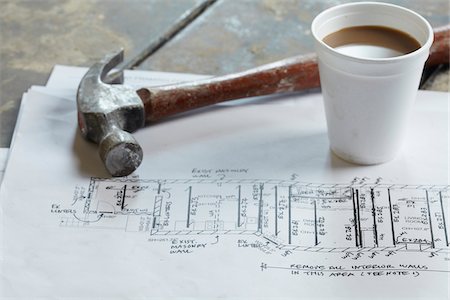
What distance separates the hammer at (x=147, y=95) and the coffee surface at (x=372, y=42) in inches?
4.9

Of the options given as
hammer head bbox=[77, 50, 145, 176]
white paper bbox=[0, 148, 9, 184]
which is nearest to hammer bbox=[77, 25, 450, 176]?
hammer head bbox=[77, 50, 145, 176]

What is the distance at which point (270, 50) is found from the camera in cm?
120

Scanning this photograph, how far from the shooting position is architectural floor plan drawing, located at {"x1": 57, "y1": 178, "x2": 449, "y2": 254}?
2.84ft

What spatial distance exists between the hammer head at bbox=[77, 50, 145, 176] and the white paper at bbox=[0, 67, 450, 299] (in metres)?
0.02

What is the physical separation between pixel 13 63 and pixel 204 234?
49cm

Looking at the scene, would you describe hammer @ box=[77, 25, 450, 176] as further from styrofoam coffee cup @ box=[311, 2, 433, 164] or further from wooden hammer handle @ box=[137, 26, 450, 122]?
styrofoam coffee cup @ box=[311, 2, 433, 164]

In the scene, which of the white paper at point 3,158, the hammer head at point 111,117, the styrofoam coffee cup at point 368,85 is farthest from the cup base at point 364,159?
the white paper at point 3,158

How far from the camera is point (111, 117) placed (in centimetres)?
97

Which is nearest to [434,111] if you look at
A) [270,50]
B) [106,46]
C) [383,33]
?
[383,33]

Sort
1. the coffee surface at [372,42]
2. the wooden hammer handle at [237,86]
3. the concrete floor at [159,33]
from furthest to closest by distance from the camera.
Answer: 1. the concrete floor at [159,33]
2. the wooden hammer handle at [237,86]
3. the coffee surface at [372,42]

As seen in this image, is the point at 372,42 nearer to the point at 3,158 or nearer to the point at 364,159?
the point at 364,159

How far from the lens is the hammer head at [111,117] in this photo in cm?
93

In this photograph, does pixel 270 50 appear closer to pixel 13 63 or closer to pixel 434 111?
pixel 434 111

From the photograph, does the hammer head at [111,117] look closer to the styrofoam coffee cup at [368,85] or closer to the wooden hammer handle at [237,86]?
the wooden hammer handle at [237,86]
